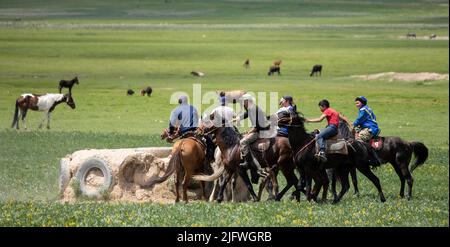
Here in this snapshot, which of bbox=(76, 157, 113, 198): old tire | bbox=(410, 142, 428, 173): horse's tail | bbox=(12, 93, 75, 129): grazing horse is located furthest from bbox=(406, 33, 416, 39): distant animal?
bbox=(76, 157, 113, 198): old tire

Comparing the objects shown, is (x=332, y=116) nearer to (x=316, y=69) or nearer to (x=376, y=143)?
(x=376, y=143)

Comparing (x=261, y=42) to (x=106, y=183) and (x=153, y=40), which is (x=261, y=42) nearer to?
(x=153, y=40)

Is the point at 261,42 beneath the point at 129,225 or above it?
above

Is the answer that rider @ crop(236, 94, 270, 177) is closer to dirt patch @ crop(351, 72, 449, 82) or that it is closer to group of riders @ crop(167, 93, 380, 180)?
group of riders @ crop(167, 93, 380, 180)

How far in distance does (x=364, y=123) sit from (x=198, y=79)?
126 ft

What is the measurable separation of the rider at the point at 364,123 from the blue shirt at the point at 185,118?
3595 mm

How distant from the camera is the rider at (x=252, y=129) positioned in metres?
20.8

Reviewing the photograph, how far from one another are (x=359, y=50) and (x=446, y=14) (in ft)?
199

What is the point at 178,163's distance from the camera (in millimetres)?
20812

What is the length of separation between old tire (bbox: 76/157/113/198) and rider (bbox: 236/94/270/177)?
9.17 feet

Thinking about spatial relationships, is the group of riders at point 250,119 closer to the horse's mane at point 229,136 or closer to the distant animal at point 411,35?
the horse's mane at point 229,136

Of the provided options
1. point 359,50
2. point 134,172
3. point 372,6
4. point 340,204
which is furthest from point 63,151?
point 372,6

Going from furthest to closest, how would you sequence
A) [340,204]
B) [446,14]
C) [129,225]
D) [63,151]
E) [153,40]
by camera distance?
[446,14], [153,40], [63,151], [340,204], [129,225]

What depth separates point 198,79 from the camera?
199 feet
